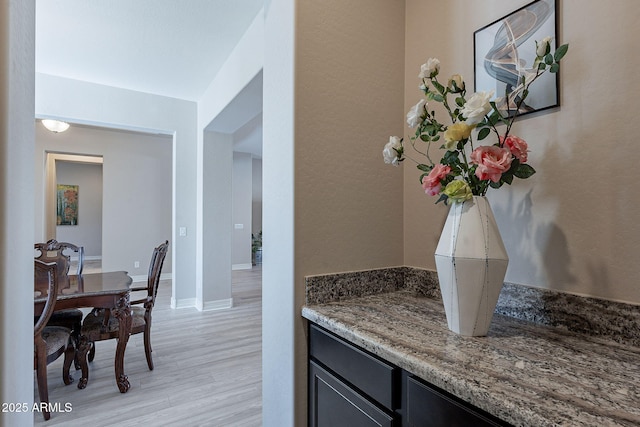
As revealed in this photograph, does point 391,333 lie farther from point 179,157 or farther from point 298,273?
point 179,157

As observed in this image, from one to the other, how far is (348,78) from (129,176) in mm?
6031

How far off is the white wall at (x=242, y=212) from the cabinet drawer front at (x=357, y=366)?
6.67 m

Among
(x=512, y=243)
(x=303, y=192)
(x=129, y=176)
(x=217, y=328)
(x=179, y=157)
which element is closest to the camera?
(x=512, y=243)

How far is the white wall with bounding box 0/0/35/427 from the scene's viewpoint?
0.87 metres

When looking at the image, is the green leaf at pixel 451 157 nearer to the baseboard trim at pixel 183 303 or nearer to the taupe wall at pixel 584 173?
the taupe wall at pixel 584 173

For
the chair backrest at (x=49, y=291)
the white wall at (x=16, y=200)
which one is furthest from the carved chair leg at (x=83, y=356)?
the white wall at (x=16, y=200)

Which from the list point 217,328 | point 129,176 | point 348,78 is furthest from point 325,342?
point 129,176

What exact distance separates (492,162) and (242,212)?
7200 mm

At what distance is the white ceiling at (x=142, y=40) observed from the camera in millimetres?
2367

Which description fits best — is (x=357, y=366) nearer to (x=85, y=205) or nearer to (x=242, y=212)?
(x=242, y=212)

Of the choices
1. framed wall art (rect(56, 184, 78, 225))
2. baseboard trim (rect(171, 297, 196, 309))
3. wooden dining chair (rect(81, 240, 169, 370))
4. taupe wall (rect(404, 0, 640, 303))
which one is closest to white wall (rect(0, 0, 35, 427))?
wooden dining chair (rect(81, 240, 169, 370))

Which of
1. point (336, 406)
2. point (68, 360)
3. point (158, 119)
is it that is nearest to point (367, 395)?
point (336, 406)

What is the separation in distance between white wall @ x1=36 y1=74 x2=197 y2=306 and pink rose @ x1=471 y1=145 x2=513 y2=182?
4.20 metres

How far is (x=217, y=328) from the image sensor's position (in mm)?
3562
